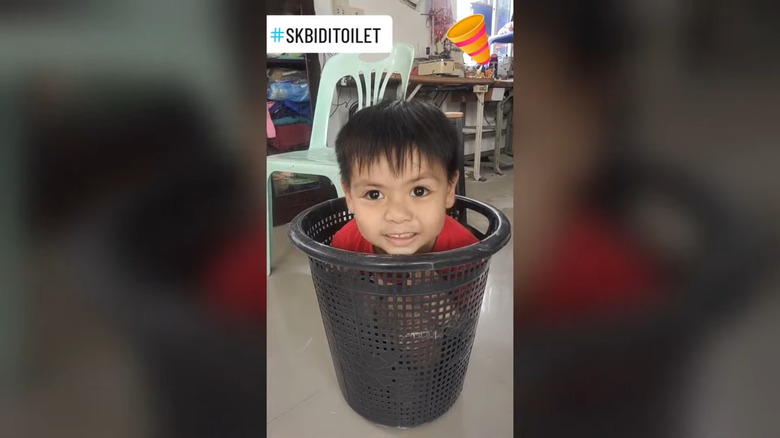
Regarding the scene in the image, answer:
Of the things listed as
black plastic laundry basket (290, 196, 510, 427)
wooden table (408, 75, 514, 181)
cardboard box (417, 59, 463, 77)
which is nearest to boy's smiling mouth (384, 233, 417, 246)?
black plastic laundry basket (290, 196, 510, 427)

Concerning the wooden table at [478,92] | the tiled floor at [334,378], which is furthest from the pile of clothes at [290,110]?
the tiled floor at [334,378]

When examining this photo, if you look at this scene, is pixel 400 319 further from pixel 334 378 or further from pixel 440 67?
pixel 440 67

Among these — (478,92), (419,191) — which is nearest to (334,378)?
(419,191)

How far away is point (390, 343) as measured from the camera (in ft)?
2.06

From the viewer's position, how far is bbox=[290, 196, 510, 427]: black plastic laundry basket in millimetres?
545

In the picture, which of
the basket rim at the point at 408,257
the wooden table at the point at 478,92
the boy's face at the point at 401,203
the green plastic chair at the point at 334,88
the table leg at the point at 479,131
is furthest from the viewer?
the table leg at the point at 479,131

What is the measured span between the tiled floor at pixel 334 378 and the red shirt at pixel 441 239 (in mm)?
72

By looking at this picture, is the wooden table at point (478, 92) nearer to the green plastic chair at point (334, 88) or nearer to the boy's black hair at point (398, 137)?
the green plastic chair at point (334, 88)

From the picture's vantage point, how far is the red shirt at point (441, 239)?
2.40 ft

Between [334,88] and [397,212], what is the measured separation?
0.64 m

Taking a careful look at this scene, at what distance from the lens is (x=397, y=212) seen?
25.2 inches
